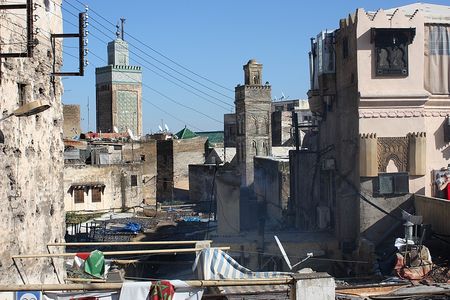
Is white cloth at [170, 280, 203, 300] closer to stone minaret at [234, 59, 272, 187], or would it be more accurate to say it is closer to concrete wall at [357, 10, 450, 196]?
concrete wall at [357, 10, 450, 196]

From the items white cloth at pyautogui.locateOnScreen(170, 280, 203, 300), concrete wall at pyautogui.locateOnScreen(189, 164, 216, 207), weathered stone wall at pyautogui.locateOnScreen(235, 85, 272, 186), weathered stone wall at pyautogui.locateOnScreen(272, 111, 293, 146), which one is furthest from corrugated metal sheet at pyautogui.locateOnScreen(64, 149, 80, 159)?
white cloth at pyautogui.locateOnScreen(170, 280, 203, 300)

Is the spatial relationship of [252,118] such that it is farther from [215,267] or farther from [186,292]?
[186,292]

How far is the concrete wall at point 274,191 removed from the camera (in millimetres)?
24658

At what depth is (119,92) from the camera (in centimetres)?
6606

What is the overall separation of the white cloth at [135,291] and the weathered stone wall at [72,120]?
150 ft

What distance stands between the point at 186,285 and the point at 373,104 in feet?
34.7

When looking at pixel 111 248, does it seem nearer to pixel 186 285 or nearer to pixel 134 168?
pixel 186 285

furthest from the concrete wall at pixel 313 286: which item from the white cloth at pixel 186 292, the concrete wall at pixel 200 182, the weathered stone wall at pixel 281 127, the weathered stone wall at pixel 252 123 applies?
the weathered stone wall at pixel 281 127

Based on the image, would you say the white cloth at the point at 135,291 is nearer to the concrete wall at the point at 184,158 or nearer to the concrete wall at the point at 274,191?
the concrete wall at the point at 274,191

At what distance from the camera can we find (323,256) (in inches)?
679

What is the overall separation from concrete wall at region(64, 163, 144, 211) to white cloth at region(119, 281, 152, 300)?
2841 centimetres

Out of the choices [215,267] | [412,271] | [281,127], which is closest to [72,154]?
[281,127]

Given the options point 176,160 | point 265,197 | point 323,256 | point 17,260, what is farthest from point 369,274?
point 176,160

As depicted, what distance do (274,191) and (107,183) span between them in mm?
13068
